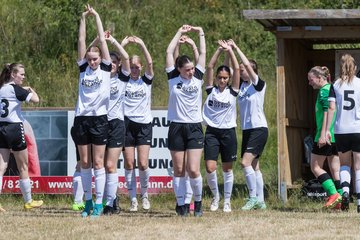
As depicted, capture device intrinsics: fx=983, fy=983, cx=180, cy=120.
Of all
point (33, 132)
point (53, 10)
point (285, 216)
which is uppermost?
point (53, 10)

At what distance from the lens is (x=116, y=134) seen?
12.9 meters

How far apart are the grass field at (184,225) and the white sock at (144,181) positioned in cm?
38

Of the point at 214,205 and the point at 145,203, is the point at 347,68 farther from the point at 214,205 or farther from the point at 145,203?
the point at 145,203

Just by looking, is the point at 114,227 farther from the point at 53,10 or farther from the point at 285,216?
the point at 53,10

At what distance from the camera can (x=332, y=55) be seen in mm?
17578

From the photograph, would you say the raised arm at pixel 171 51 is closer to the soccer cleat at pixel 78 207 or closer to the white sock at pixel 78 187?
the white sock at pixel 78 187

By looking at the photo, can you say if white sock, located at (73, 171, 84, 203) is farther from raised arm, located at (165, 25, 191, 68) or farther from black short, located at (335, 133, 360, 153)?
black short, located at (335, 133, 360, 153)

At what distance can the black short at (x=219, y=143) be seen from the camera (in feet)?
44.8

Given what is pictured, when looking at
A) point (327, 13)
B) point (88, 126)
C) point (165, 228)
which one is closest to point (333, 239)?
point (165, 228)

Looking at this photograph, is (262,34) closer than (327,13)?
No

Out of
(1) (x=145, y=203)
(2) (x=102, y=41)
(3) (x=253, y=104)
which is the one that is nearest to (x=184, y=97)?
(2) (x=102, y=41)

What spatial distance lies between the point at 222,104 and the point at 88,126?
7.15 ft

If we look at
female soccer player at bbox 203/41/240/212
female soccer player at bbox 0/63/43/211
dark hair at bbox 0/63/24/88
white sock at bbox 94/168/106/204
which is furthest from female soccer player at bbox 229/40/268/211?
dark hair at bbox 0/63/24/88

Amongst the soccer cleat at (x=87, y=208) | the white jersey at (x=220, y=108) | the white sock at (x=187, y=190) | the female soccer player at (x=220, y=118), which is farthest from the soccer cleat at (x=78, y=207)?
the white jersey at (x=220, y=108)
